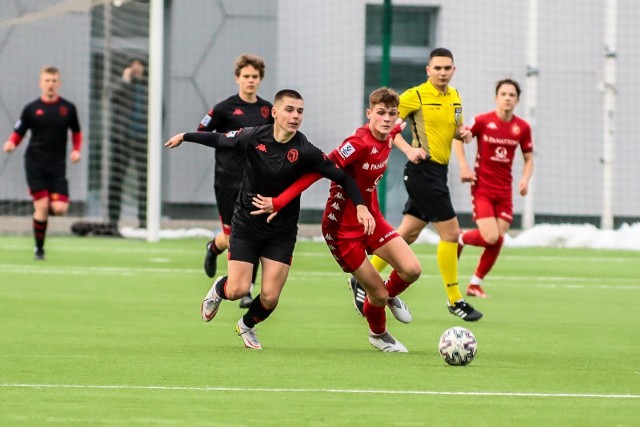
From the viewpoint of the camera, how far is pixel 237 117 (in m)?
11.2

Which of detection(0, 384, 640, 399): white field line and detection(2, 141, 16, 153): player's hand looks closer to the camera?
detection(0, 384, 640, 399): white field line

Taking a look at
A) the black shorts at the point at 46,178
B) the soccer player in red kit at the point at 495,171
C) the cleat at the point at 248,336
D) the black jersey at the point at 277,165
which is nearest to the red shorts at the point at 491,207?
the soccer player in red kit at the point at 495,171

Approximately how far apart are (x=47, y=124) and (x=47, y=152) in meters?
0.34

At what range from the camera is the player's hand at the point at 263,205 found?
329 inches

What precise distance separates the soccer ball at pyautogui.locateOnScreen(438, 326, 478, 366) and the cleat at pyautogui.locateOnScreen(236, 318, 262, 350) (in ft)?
4.33

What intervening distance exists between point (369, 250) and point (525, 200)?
15527mm

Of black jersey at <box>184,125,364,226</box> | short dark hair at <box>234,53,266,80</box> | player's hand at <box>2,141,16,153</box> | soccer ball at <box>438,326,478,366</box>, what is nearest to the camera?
soccer ball at <box>438,326,478,366</box>

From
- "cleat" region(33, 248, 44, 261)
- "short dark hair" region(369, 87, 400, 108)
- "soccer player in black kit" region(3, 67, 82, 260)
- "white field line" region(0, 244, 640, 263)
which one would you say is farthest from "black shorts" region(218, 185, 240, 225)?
"white field line" region(0, 244, 640, 263)

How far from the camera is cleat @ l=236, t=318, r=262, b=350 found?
836 cm

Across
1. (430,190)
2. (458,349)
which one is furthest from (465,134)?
(458,349)

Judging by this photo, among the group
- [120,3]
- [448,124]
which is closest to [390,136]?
[448,124]

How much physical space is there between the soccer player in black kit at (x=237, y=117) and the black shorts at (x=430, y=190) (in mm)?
1340

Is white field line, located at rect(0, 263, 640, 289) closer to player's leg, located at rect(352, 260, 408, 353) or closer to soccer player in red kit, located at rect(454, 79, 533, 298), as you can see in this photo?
soccer player in red kit, located at rect(454, 79, 533, 298)

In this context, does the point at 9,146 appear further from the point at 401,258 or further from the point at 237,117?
the point at 401,258
